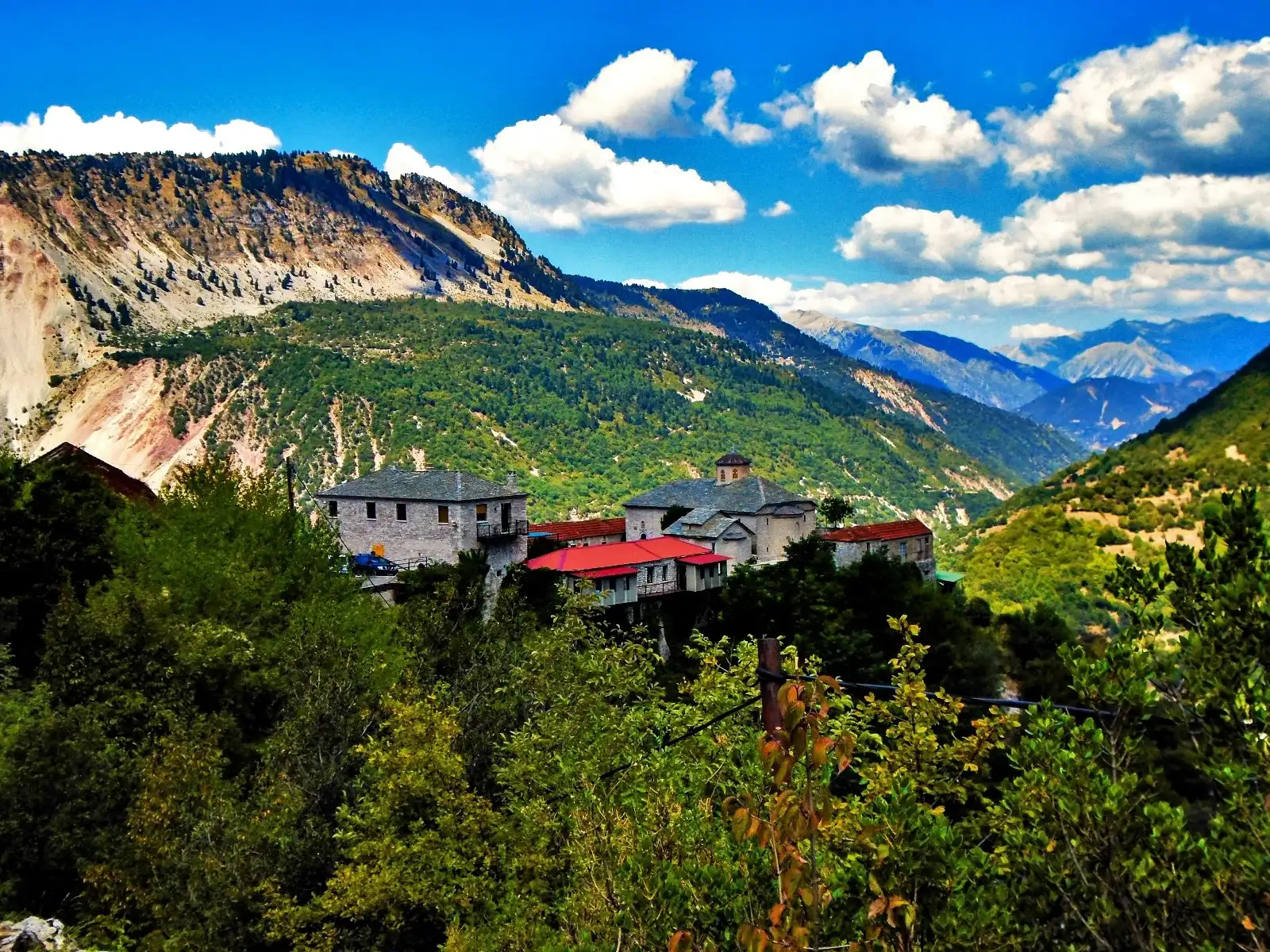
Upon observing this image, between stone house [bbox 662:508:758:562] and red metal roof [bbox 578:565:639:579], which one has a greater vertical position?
stone house [bbox 662:508:758:562]

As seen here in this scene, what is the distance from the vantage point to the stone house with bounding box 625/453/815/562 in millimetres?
58250

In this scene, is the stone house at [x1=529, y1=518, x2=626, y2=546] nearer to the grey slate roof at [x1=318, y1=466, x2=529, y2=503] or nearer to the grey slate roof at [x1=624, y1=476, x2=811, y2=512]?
the grey slate roof at [x1=624, y1=476, x2=811, y2=512]

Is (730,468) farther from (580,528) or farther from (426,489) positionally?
(426,489)

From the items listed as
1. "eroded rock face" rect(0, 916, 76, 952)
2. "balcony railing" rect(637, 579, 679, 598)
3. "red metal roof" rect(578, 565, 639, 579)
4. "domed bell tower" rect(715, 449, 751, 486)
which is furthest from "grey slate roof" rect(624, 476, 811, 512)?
"eroded rock face" rect(0, 916, 76, 952)

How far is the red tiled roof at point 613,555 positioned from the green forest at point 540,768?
6150 millimetres

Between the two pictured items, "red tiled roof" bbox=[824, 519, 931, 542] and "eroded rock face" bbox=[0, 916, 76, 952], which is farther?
"red tiled roof" bbox=[824, 519, 931, 542]

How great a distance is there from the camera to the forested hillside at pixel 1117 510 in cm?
7675

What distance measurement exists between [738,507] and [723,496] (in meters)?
2.93

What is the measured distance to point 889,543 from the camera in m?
62.2

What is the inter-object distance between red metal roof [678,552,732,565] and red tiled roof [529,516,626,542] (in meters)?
10.5

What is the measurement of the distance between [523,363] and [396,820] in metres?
179

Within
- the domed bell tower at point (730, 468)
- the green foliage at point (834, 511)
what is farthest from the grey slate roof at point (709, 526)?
the green foliage at point (834, 511)

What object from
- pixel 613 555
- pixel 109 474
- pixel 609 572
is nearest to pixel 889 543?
pixel 613 555

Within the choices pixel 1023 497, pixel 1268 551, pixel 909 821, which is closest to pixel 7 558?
pixel 909 821
